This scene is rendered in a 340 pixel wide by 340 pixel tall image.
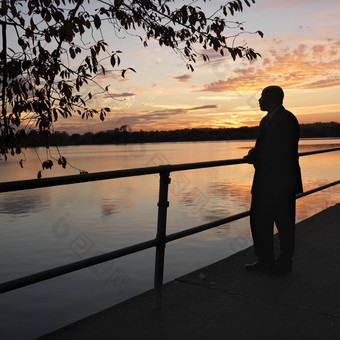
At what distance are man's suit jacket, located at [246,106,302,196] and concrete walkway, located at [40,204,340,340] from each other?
89cm

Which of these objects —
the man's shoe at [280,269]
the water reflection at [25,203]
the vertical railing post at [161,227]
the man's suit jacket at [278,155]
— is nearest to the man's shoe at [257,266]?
the man's shoe at [280,269]

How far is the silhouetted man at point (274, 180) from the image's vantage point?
3.95 meters

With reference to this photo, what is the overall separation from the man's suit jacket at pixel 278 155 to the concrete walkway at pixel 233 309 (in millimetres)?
888

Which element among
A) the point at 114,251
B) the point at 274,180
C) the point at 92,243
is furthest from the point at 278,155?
the point at 92,243

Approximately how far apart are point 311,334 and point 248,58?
136 inches

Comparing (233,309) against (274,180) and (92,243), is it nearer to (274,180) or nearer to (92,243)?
(274,180)

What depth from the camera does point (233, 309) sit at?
3.34 meters

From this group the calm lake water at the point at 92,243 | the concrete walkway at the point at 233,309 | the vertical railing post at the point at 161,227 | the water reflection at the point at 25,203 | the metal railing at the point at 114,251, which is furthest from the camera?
the water reflection at the point at 25,203

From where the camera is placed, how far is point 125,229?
53.9ft

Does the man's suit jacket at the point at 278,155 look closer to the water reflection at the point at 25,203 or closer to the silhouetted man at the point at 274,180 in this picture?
the silhouetted man at the point at 274,180

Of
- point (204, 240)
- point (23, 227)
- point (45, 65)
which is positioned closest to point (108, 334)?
point (45, 65)

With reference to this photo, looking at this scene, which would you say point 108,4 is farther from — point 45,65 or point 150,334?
point 150,334

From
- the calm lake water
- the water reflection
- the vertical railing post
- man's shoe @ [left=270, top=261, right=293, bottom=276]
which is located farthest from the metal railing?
the water reflection

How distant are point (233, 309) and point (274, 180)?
52.6 inches
